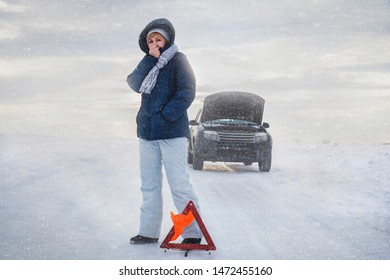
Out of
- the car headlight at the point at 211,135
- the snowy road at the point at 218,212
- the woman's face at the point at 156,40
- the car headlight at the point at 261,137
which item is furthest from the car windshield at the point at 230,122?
the woman's face at the point at 156,40

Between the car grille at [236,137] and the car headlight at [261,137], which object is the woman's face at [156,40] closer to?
the car grille at [236,137]

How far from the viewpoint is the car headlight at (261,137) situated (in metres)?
11.8

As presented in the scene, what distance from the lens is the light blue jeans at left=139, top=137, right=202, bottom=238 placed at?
172 inches

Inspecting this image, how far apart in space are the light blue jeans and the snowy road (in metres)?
0.24

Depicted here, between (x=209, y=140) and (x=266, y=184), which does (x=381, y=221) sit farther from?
(x=209, y=140)

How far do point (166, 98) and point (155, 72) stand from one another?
0.82ft

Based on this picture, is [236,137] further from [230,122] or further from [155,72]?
[155,72]

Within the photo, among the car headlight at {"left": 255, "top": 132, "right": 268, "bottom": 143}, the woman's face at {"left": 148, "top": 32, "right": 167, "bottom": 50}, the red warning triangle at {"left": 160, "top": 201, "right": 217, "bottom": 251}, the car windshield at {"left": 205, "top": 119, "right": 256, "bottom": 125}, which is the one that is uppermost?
the woman's face at {"left": 148, "top": 32, "right": 167, "bottom": 50}

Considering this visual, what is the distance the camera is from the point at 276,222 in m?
5.66

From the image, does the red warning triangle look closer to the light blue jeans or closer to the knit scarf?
the light blue jeans

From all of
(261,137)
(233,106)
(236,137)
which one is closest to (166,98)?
(236,137)

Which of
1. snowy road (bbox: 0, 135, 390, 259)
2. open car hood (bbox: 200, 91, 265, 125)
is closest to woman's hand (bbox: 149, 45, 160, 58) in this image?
snowy road (bbox: 0, 135, 390, 259)

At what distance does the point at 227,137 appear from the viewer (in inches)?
463
